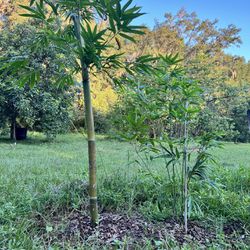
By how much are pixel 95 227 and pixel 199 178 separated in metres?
0.71

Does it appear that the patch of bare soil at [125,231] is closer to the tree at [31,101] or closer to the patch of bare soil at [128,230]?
the patch of bare soil at [128,230]

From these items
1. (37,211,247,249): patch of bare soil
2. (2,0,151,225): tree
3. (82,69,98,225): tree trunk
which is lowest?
(37,211,247,249): patch of bare soil

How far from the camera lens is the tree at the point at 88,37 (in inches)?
58.9

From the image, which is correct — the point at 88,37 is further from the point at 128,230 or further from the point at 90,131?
the point at 128,230

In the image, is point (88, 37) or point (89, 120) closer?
point (88, 37)

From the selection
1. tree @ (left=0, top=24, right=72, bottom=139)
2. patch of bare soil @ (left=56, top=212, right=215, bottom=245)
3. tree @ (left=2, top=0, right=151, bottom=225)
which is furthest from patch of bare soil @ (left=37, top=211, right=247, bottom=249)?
tree @ (left=0, top=24, right=72, bottom=139)

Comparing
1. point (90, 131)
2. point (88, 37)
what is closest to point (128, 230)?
point (90, 131)

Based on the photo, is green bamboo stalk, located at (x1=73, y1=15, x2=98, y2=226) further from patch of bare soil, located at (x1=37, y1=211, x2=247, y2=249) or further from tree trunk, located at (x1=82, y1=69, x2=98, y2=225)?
patch of bare soil, located at (x1=37, y1=211, x2=247, y2=249)

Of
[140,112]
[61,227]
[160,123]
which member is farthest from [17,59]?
[160,123]

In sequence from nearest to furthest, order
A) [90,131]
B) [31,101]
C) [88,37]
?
[88,37] < [90,131] < [31,101]

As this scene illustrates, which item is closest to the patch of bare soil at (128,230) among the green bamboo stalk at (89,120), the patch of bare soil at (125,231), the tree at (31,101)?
the patch of bare soil at (125,231)

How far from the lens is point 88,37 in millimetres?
1514

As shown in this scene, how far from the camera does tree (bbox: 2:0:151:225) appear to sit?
58.9 inches

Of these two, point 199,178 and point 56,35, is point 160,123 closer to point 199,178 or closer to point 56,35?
point 199,178
